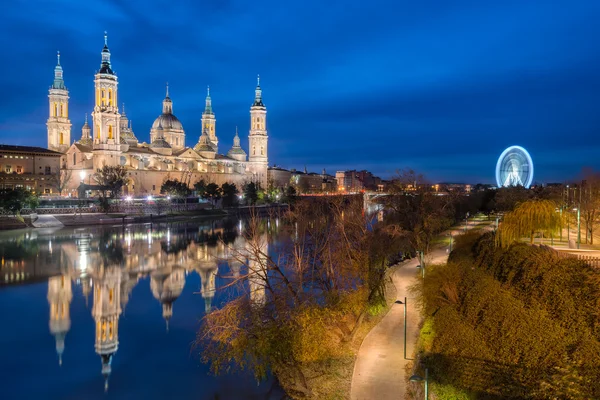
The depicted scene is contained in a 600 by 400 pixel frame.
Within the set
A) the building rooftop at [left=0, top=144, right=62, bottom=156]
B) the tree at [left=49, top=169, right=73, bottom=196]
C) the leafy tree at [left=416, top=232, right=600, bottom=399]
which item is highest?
the building rooftop at [left=0, top=144, right=62, bottom=156]

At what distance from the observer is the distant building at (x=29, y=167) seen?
65.4 metres

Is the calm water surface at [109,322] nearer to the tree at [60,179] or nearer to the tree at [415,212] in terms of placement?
the tree at [415,212]

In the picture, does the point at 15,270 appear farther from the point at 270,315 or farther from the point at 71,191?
the point at 71,191

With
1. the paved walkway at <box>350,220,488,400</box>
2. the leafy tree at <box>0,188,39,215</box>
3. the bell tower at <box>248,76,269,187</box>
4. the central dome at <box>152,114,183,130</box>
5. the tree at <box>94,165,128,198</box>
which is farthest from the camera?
the bell tower at <box>248,76,269,187</box>

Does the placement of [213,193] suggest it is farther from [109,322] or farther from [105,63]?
[109,322]

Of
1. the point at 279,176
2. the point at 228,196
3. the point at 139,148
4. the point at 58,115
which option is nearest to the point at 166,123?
the point at 139,148

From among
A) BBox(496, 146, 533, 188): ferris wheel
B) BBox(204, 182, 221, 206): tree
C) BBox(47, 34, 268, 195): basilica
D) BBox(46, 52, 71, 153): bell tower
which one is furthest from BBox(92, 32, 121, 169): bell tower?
BBox(496, 146, 533, 188): ferris wheel

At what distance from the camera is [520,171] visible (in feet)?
195

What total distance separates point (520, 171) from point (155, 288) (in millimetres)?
50398

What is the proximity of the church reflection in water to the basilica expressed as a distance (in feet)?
83.0

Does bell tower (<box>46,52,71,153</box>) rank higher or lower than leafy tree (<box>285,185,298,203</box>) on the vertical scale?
higher

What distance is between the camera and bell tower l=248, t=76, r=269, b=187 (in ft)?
311

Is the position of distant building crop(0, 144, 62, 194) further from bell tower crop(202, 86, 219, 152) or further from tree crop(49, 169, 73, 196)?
bell tower crop(202, 86, 219, 152)

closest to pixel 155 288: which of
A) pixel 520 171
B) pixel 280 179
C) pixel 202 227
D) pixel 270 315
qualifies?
pixel 270 315
